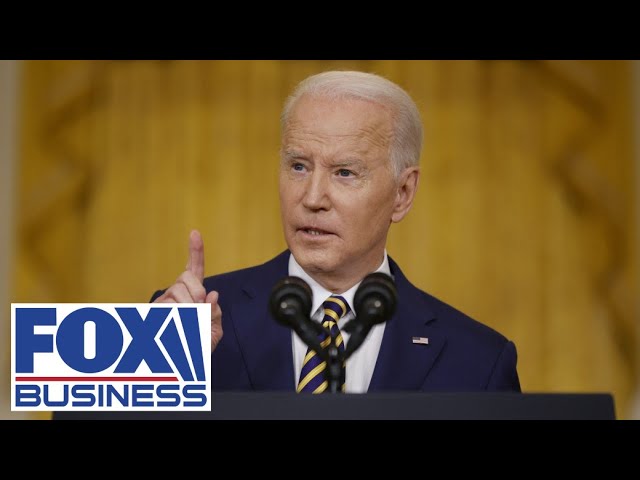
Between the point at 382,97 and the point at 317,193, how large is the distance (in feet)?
1.07

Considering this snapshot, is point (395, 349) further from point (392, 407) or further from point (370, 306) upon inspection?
point (392, 407)

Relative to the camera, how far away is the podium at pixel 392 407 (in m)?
1.74

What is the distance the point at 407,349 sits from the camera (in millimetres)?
2555

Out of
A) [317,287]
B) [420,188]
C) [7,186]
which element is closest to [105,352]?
[317,287]

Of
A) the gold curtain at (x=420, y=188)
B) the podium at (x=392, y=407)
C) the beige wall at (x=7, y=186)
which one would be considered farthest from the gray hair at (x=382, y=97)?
the beige wall at (x=7, y=186)

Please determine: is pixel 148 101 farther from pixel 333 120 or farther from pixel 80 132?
pixel 333 120

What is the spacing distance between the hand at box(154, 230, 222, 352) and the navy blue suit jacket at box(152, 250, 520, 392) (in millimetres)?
163

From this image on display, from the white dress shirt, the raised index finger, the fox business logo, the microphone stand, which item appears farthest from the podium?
the white dress shirt

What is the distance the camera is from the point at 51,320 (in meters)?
1.90

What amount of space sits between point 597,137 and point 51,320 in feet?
13.0

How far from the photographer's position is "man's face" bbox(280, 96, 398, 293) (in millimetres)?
2512

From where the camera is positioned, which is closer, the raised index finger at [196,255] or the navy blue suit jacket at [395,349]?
the raised index finger at [196,255]

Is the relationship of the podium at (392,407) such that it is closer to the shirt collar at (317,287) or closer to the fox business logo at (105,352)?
the fox business logo at (105,352)

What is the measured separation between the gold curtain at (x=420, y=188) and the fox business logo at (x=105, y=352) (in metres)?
3.42
